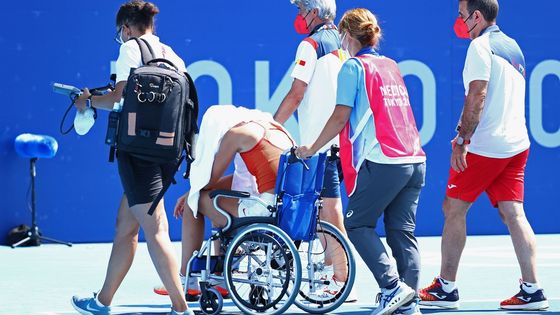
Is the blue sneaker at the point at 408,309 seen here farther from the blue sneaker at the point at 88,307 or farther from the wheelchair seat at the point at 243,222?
the blue sneaker at the point at 88,307

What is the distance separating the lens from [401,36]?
1129 cm

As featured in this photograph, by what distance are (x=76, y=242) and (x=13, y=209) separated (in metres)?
0.61

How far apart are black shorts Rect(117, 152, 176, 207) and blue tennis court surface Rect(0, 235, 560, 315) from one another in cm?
106

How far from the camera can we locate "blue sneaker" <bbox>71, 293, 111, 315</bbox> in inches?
268

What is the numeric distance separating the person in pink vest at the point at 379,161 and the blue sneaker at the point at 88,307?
1.38 m

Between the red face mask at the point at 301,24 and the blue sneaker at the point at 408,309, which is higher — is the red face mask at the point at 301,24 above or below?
above

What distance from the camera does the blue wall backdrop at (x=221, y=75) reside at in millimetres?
10477

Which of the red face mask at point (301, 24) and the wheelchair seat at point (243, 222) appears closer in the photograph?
the wheelchair seat at point (243, 222)

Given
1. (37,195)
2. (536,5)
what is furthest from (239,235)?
(536,5)

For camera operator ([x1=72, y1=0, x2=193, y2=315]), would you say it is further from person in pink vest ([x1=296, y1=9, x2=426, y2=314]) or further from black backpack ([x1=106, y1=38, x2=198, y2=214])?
person in pink vest ([x1=296, y1=9, x2=426, y2=314])

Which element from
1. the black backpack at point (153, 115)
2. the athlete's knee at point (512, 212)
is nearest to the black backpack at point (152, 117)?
the black backpack at point (153, 115)

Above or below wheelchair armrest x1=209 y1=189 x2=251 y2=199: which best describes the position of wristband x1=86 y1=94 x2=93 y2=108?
above

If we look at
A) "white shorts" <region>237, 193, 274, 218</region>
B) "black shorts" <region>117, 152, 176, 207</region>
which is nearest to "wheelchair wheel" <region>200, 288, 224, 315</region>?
"white shorts" <region>237, 193, 274, 218</region>

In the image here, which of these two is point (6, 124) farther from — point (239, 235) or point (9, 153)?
point (239, 235)
